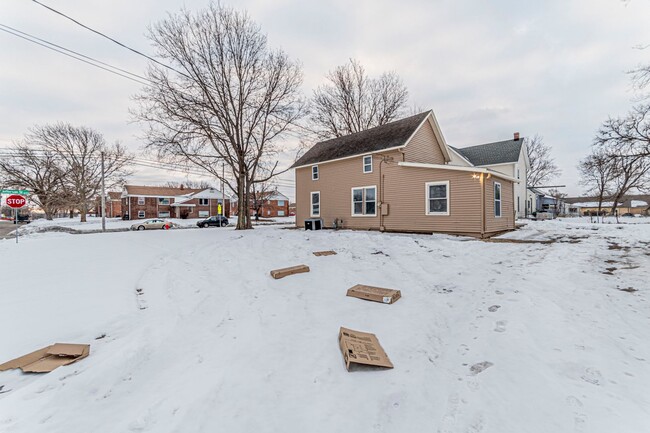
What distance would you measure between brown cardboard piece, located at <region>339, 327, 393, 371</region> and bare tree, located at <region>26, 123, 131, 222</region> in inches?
1563

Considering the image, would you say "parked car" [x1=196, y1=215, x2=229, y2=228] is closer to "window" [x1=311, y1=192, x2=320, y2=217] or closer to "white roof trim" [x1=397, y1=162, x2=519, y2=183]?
"window" [x1=311, y1=192, x2=320, y2=217]

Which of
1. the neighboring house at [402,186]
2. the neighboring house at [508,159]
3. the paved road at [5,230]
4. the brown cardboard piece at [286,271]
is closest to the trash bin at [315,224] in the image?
the neighboring house at [402,186]

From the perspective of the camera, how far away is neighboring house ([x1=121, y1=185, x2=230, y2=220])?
42.8 meters

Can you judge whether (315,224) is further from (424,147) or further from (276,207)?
(276,207)

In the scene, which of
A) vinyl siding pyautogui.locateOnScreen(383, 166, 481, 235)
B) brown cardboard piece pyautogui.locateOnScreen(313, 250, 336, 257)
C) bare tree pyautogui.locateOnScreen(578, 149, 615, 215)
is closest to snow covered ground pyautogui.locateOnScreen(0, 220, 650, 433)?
brown cardboard piece pyautogui.locateOnScreen(313, 250, 336, 257)

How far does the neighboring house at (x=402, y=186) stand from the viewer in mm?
11125

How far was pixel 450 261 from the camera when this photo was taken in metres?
7.01

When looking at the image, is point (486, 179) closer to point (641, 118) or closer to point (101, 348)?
point (641, 118)

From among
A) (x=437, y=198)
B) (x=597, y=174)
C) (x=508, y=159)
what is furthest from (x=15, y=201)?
(x=597, y=174)

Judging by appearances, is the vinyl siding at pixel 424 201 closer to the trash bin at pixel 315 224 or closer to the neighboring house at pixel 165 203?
the trash bin at pixel 315 224

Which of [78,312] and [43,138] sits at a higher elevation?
[43,138]

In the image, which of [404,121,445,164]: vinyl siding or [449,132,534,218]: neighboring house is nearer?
[404,121,445,164]: vinyl siding

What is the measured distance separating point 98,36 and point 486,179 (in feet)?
51.0

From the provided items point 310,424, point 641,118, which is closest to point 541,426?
point 310,424
